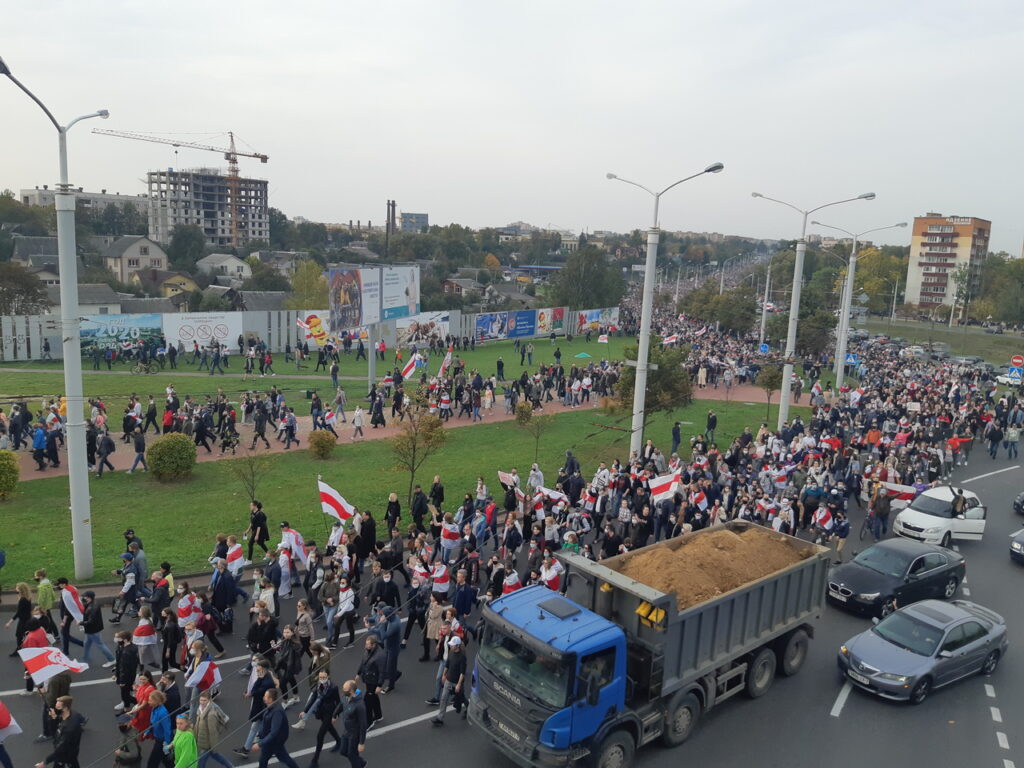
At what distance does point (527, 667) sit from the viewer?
Answer: 354 inches

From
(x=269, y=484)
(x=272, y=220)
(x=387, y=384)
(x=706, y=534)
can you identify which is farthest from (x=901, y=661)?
(x=272, y=220)

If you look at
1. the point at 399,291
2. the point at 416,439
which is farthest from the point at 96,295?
the point at 416,439

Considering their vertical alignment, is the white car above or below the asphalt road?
above

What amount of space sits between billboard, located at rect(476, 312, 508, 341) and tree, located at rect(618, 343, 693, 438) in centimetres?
2923

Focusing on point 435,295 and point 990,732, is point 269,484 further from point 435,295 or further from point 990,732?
point 435,295

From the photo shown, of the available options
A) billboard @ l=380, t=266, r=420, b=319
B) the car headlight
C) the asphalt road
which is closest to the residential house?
billboard @ l=380, t=266, r=420, b=319

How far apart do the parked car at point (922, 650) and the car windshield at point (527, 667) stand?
584 cm

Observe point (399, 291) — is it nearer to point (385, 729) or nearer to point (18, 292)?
point (18, 292)

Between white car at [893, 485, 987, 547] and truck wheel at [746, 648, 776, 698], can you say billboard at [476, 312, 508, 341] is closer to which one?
white car at [893, 485, 987, 547]

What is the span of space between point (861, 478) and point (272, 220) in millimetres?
158594

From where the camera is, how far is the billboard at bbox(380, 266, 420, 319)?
116ft

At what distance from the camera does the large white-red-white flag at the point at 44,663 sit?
368 inches

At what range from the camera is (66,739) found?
8.44 meters

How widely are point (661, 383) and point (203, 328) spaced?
26.9 m
